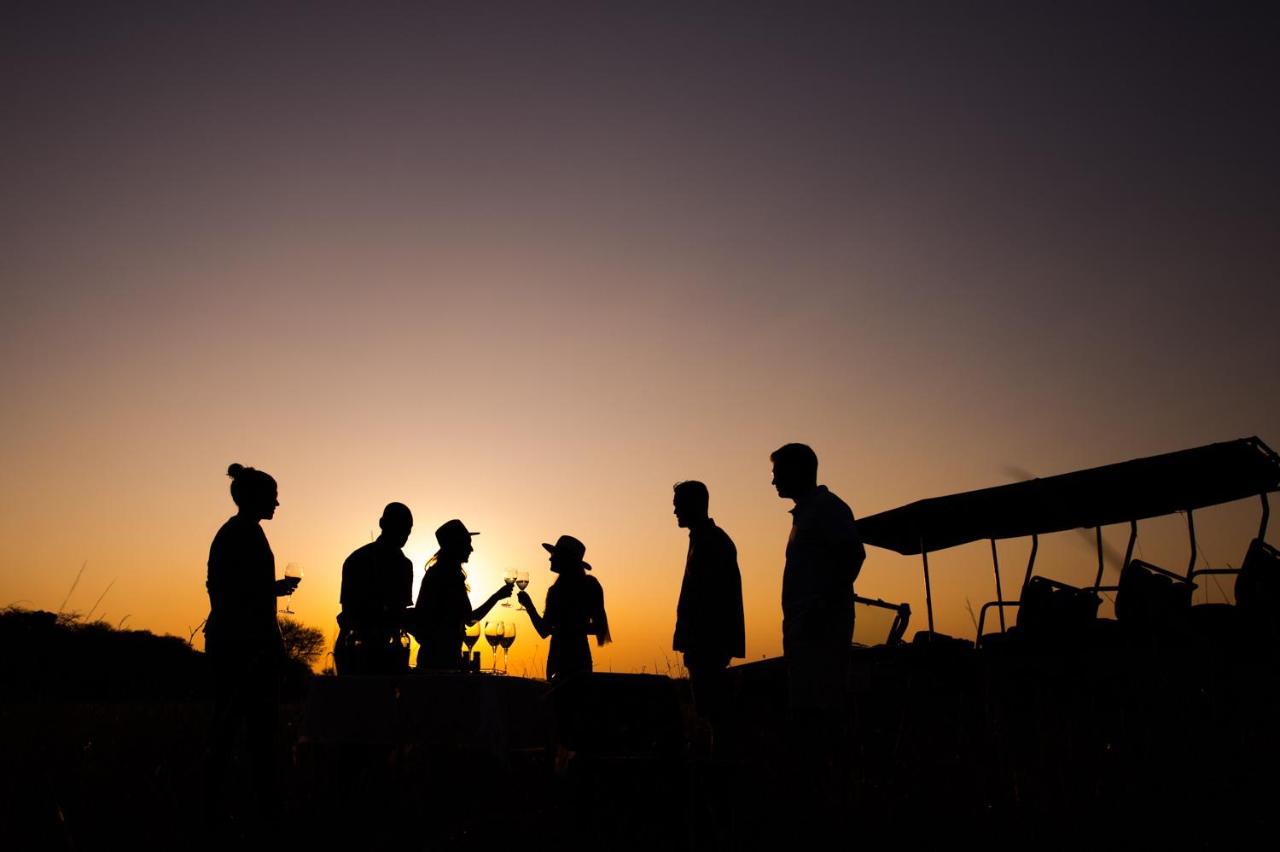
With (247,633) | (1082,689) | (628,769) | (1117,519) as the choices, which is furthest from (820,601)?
(1117,519)

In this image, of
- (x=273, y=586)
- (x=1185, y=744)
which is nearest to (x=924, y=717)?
(x=1185, y=744)

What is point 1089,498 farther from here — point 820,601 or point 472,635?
point 472,635

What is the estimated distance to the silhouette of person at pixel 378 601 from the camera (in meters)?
4.89

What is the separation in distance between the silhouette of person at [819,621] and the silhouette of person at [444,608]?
2026 mm

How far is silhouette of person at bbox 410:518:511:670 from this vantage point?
5465 millimetres

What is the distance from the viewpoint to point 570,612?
21.4ft

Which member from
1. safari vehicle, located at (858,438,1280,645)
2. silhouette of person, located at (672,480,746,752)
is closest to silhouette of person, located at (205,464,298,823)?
silhouette of person, located at (672,480,746,752)

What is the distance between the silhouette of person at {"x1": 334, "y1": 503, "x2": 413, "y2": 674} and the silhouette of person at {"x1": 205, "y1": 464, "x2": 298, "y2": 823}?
599mm

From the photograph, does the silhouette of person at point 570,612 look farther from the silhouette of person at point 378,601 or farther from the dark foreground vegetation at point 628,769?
the silhouette of person at point 378,601

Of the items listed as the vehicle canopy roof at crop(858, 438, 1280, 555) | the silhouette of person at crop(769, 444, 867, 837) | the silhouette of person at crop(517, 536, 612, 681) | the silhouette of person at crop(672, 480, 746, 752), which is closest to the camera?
the silhouette of person at crop(769, 444, 867, 837)

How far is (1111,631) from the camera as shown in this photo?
684cm

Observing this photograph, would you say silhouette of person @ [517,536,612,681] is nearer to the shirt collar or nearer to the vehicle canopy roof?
the shirt collar

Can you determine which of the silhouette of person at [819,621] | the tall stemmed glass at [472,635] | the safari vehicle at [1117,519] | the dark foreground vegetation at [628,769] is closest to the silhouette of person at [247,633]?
the dark foreground vegetation at [628,769]

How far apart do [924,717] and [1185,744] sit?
2677mm
